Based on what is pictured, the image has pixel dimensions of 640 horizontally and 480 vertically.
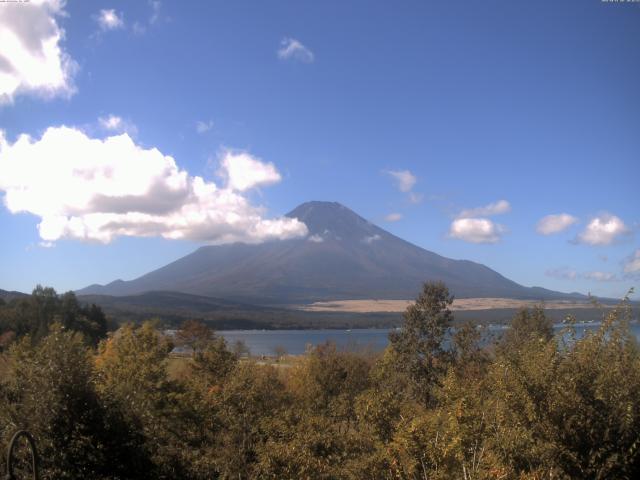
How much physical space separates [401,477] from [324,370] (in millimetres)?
23672

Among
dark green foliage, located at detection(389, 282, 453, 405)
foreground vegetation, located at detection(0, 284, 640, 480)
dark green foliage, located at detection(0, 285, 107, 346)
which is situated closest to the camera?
foreground vegetation, located at detection(0, 284, 640, 480)

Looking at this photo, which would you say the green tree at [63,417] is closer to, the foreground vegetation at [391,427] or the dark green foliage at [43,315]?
the foreground vegetation at [391,427]

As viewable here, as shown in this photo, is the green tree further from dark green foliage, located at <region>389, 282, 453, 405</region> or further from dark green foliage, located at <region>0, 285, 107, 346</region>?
dark green foliage, located at <region>0, 285, 107, 346</region>

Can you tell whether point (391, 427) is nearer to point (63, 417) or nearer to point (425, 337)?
point (63, 417)

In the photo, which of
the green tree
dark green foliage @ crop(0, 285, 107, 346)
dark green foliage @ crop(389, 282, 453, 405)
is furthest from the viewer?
dark green foliage @ crop(0, 285, 107, 346)

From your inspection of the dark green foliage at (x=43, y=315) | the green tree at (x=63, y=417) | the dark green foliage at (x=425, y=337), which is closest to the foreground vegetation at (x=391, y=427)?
the green tree at (x=63, y=417)

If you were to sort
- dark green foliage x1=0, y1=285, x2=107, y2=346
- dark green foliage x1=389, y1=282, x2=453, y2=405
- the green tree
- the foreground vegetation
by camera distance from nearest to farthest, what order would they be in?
the foreground vegetation → the green tree → dark green foliage x1=389, y1=282, x2=453, y2=405 → dark green foliage x1=0, y1=285, x2=107, y2=346

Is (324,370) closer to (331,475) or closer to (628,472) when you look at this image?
(331,475)

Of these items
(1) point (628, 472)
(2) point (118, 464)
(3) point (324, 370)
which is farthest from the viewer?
(3) point (324, 370)

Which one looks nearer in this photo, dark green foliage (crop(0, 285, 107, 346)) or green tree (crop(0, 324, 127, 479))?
green tree (crop(0, 324, 127, 479))

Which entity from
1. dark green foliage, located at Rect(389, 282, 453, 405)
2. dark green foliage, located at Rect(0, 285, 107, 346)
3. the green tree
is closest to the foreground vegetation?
the green tree

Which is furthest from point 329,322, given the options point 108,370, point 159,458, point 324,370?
point 159,458

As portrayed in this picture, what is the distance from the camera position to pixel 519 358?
9.79m

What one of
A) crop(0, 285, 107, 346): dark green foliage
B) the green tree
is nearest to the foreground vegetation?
the green tree
